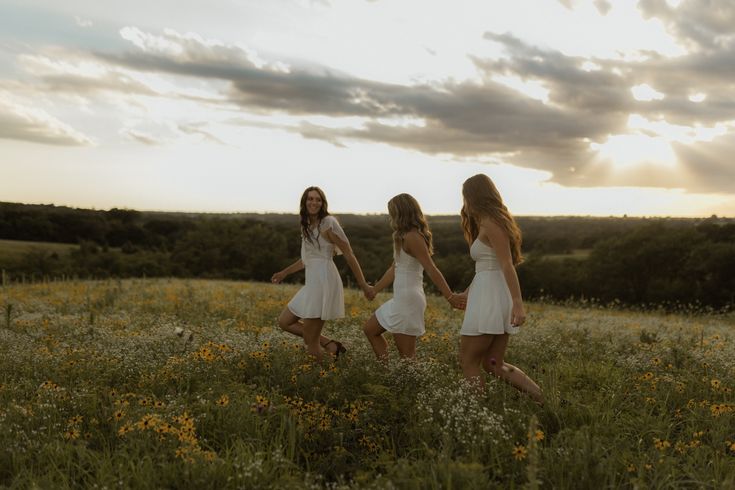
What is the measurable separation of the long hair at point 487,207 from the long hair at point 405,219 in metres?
0.89

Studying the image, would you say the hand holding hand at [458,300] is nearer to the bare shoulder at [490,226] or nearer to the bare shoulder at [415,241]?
the bare shoulder at [415,241]

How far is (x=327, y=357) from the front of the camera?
7359mm

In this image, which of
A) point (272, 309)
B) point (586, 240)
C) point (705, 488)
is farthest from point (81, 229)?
point (705, 488)

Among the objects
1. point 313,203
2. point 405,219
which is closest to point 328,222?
point 313,203

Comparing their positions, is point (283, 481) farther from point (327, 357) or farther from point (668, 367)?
point (668, 367)

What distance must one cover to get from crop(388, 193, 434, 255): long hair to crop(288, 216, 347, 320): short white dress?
89 centimetres

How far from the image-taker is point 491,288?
5.81 meters

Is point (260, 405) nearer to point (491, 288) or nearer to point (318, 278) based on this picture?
point (491, 288)

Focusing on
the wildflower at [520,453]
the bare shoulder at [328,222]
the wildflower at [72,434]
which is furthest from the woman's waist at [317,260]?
the wildflower at [520,453]

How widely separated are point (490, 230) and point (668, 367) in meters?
3.82

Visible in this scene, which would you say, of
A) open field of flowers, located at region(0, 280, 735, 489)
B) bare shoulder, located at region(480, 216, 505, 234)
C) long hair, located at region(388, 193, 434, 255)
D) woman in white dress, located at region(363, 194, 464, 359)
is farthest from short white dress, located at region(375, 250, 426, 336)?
bare shoulder, located at region(480, 216, 505, 234)

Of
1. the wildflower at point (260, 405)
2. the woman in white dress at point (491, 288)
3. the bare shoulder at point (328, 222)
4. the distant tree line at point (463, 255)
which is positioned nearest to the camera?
the wildflower at point (260, 405)

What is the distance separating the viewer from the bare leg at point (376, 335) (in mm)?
7199

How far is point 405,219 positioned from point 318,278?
1.50 m
